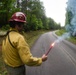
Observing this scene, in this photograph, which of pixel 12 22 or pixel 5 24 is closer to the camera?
pixel 12 22

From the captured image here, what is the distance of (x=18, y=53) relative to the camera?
182 inches

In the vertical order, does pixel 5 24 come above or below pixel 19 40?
below

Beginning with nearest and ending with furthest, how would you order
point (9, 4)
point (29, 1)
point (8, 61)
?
point (8, 61), point (9, 4), point (29, 1)

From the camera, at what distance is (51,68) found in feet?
41.1

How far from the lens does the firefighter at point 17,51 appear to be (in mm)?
4508

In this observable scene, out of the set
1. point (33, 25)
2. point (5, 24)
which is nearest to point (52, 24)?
point (33, 25)

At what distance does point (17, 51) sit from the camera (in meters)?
4.64

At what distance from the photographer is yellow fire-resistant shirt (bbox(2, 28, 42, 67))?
14.8 ft

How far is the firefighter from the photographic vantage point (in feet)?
14.8

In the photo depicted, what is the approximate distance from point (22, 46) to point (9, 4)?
2680 centimetres

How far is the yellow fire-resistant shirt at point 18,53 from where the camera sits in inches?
177

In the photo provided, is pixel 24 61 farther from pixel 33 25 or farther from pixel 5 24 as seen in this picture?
pixel 33 25

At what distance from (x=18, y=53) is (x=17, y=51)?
0.13 feet

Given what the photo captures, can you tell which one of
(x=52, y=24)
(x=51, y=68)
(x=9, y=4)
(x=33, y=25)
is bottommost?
(x=52, y=24)
